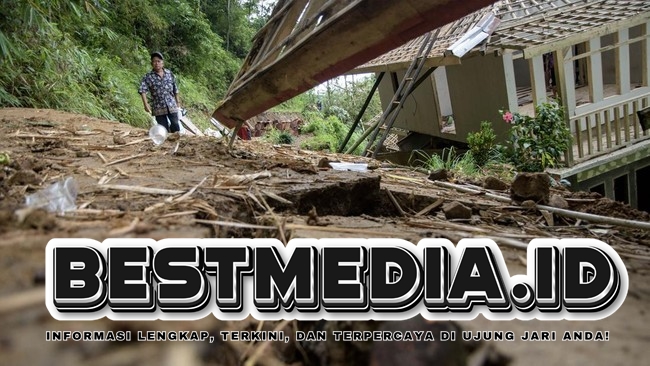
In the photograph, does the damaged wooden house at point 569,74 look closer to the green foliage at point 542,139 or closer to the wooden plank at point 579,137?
the wooden plank at point 579,137

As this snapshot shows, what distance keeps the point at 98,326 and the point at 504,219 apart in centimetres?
194

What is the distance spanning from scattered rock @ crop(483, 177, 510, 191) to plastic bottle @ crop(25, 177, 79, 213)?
272 cm

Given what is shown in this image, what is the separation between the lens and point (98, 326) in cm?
88

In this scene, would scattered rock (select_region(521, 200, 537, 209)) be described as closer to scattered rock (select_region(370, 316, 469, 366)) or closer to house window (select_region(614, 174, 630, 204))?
scattered rock (select_region(370, 316, 469, 366))

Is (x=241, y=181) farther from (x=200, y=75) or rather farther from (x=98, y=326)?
(x=200, y=75)

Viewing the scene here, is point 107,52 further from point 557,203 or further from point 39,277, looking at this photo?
point 39,277

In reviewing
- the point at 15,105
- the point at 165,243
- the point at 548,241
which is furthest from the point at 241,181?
the point at 15,105

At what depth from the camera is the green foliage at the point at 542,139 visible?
22.9ft

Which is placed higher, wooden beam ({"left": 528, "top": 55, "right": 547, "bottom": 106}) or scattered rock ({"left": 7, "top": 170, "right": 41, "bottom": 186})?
wooden beam ({"left": 528, "top": 55, "right": 547, "bottom": 106})

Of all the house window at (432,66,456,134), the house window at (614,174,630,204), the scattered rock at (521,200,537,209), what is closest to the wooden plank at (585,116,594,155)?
the house window at (614,174,630,204)

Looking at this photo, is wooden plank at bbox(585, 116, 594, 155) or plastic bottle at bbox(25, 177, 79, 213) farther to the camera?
wooden plank at bbox(585, 116, 594, 155)

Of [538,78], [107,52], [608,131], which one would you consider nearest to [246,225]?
[538,78]

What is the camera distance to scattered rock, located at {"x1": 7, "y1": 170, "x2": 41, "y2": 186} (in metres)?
1.85

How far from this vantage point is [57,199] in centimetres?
155
